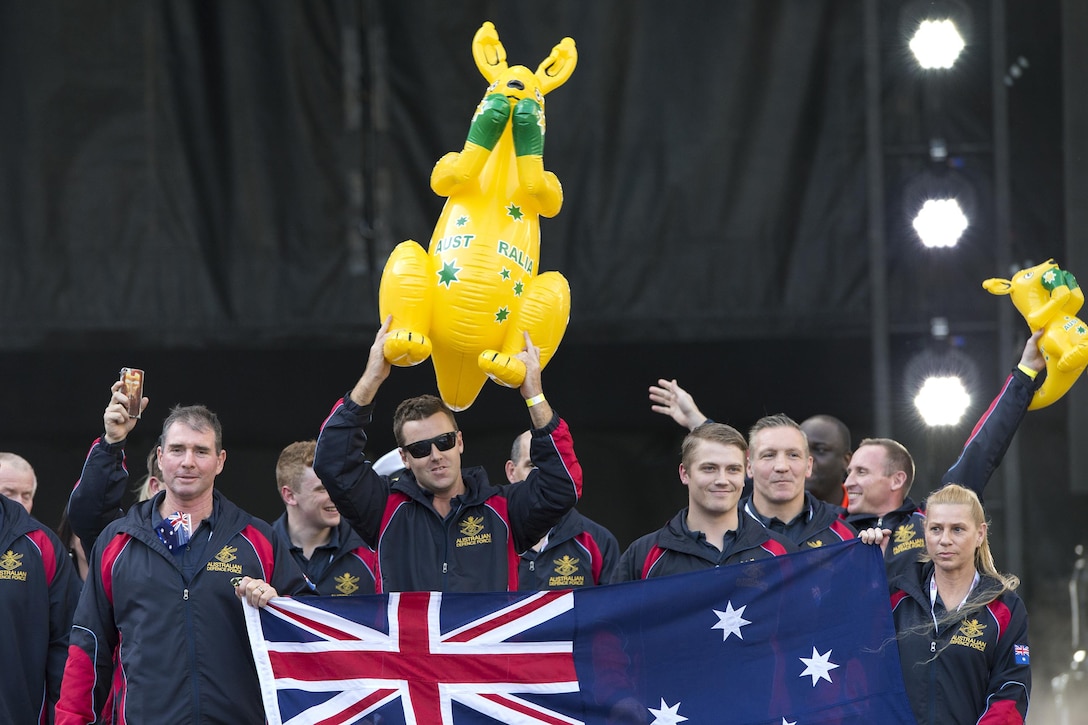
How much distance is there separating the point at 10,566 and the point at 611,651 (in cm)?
182

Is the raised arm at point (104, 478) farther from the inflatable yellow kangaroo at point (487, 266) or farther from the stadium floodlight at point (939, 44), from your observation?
the stadium floodlight at point (939, 44)

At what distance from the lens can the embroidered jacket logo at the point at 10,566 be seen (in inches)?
167

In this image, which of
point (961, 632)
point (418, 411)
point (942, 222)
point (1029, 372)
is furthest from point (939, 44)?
point (418, 411)

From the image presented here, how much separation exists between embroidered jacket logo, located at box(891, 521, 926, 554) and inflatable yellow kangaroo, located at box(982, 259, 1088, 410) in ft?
2.11

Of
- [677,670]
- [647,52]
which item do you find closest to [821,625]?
[677,670]

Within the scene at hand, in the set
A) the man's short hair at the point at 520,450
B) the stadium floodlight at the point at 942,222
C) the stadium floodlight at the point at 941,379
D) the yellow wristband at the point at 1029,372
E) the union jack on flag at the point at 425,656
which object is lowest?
the union jack on flag at the point at 425,656

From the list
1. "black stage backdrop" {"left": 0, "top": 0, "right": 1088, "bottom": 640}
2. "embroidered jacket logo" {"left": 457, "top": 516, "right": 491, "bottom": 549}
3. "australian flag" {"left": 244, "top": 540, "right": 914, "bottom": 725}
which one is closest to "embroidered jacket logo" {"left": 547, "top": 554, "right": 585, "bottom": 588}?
"embroidered jacket logo" {"left": 457, "top": 516, "right": 491, "bottom": 549}

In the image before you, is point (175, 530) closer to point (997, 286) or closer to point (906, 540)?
point (906, 540)

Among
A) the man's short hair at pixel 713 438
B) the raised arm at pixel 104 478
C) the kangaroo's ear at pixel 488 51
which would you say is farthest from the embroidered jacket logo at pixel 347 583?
the kangaroo's ear at pixel 488 51

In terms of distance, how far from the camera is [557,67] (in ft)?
14.6

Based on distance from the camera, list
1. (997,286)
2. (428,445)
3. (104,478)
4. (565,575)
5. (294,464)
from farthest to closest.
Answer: (565,575)
(294,464)
(997,286)
(104,478)
(428,445)

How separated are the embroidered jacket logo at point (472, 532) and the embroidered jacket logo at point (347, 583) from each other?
0.90 m

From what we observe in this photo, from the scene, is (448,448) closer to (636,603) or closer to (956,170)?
(636,603)

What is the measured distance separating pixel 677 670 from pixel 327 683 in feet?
3.18
